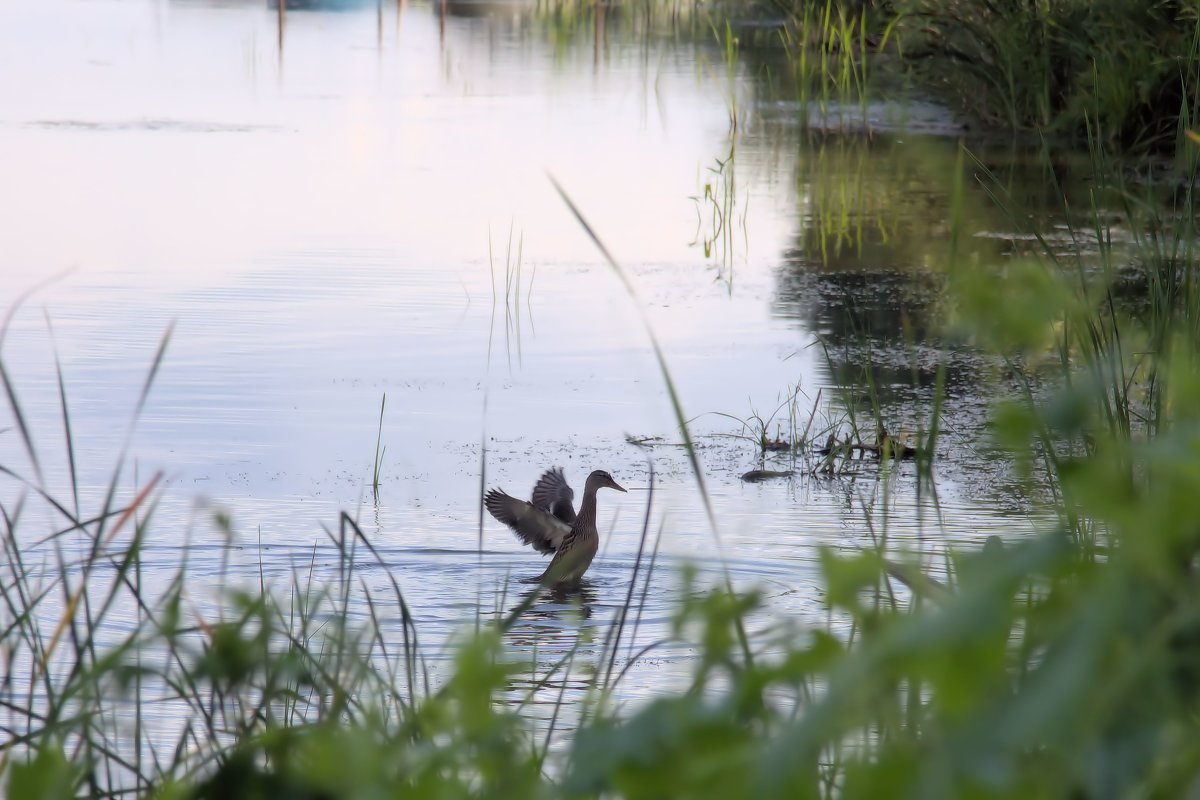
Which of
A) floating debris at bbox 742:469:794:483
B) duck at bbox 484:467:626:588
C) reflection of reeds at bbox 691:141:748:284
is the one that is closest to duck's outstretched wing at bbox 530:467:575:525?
duck at bbox 484:467:626:588

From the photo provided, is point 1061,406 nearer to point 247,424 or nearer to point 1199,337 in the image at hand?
point 1199,337

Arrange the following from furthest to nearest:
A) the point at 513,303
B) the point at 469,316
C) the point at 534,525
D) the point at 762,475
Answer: the point at 513,303
the point at 469,316
the point at 762,475
the point at 534,525

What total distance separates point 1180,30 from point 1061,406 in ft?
34.7

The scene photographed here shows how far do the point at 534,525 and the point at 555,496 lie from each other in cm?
13

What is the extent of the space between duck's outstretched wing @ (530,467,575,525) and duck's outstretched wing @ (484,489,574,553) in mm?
37

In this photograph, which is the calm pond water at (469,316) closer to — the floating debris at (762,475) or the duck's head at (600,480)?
the floating debris at (762,475)

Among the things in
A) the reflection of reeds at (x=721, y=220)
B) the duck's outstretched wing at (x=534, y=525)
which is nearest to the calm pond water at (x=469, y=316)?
the reflection of reeds at (x=721, y=220)

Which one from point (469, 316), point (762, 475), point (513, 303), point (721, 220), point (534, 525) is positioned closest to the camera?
point (534, 525)

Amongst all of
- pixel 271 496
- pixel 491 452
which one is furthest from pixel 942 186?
pixel 271 496

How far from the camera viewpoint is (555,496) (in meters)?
5.12

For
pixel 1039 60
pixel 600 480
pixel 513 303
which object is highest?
pixel 1039 60

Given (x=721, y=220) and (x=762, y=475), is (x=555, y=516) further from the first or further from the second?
(x=721, y=220)

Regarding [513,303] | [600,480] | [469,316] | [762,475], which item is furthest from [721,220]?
[600,480]

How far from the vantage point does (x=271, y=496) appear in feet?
17.0
